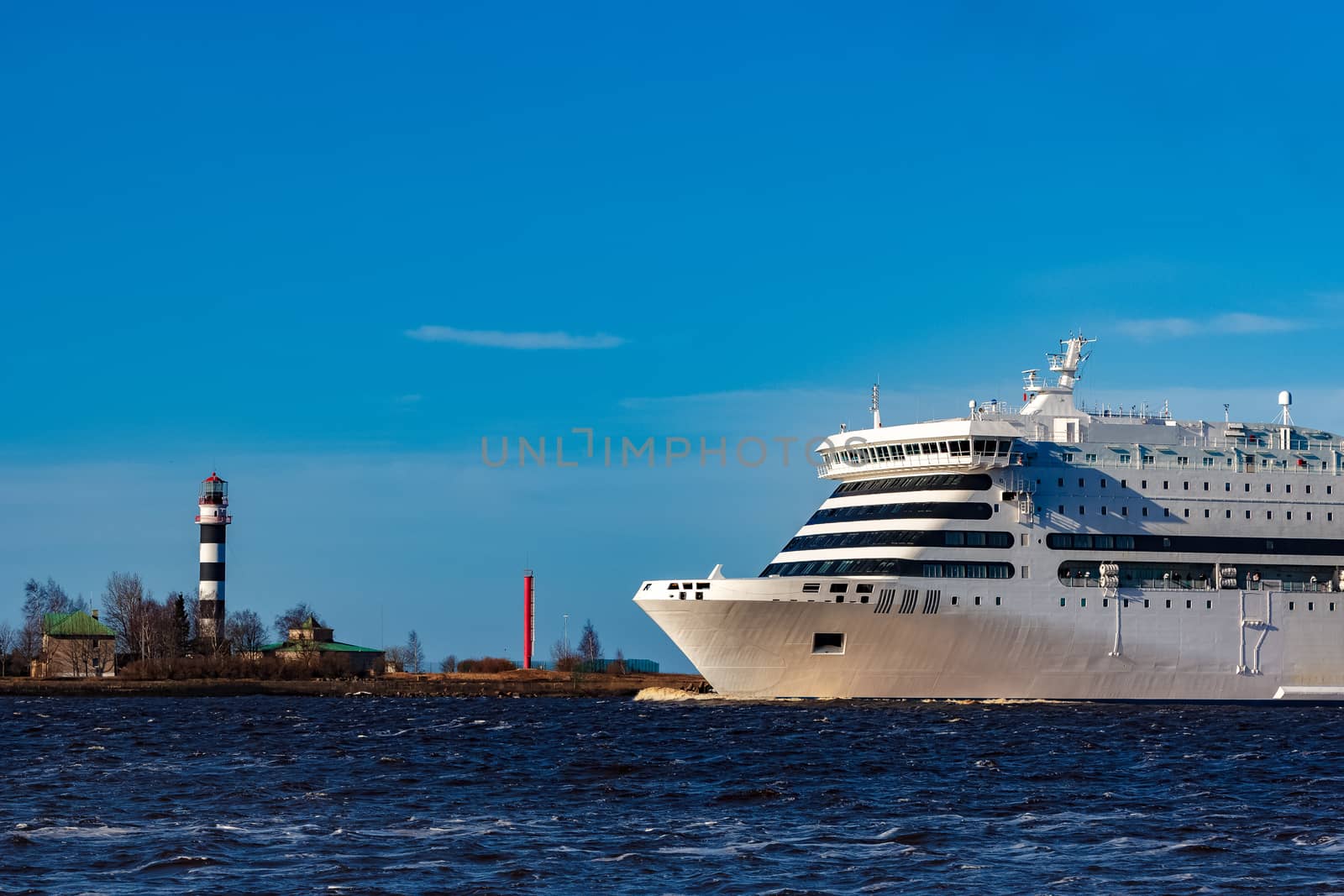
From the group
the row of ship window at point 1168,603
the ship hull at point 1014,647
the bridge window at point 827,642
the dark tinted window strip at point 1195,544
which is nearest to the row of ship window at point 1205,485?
the dark tinted window strip at point 1195,544

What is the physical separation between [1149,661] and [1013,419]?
32.7 ft

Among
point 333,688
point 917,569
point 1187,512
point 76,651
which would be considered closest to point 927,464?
point 917,569

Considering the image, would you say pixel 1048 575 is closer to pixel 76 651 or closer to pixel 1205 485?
pixel 1205 485

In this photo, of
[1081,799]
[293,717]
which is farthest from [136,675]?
[1081,799]

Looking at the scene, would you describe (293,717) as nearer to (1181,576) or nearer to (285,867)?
(1181,576)

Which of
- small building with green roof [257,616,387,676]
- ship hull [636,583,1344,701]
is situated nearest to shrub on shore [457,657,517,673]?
small building with green roof [257,616,387,676]

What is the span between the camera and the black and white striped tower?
10788 cm

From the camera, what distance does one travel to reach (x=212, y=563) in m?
108

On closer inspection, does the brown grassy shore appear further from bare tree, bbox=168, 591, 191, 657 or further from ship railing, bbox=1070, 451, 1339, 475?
ship railing, bbox=1070, 451, 1339, 475

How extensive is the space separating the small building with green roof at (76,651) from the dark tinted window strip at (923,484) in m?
61.2

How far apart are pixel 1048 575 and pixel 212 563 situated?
220 ft

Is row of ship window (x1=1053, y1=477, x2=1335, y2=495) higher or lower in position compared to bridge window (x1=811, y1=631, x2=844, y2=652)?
higher

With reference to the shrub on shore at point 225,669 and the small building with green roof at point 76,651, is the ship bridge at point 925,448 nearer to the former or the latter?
the shrub on shore at point 225,669

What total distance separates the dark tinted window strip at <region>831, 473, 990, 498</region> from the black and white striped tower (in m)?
59.2
